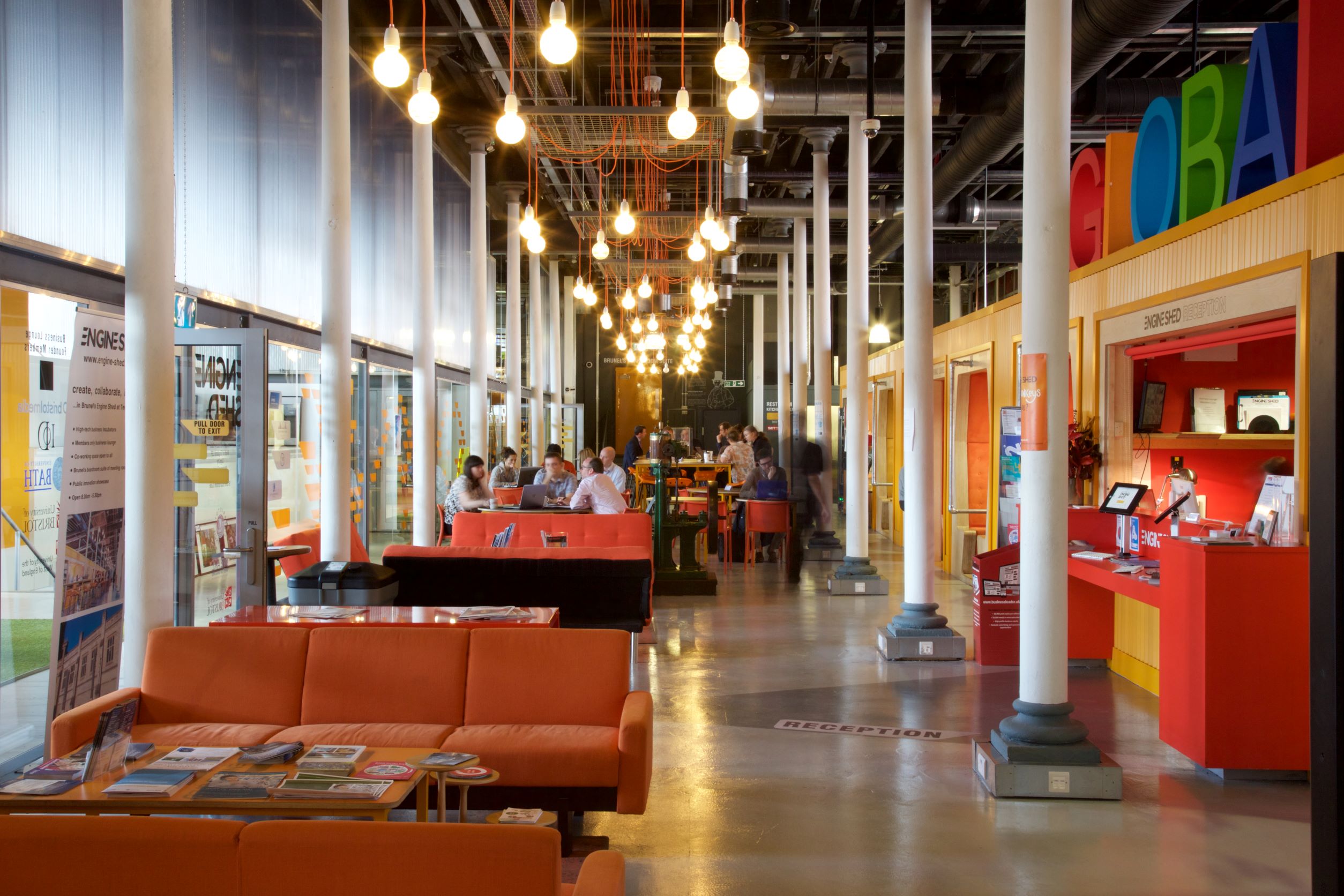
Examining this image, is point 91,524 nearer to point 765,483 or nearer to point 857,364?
point 857,364

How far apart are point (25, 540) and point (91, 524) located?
0.44m

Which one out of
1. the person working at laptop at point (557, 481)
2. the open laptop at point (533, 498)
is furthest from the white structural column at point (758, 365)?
the open laptop at point (533, 498)

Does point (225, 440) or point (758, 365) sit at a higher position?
point (758, 365)

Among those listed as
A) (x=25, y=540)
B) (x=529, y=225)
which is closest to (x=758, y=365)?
(x=529, y=225)

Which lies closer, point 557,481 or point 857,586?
point 857,586

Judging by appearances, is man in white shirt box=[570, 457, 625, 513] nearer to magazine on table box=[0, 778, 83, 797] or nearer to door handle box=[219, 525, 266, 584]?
door handle box=[219, 525, 266, 584]

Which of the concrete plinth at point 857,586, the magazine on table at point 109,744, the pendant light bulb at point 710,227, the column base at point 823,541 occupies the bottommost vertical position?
the concrete plinth at point 857,586

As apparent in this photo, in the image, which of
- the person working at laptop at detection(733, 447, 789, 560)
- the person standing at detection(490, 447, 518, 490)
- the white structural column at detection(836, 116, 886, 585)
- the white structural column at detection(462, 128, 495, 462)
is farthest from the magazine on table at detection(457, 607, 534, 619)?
the white structural column at detection(462, 128, 495, 462)

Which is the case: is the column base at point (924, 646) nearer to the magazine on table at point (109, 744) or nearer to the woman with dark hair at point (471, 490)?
the woman with dark hair at point (471, 490)

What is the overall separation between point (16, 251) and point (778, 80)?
26.9ft

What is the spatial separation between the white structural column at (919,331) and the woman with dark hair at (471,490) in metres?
4.44

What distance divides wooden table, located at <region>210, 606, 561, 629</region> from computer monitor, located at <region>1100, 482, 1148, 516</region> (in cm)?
403

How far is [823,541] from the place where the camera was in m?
13.9

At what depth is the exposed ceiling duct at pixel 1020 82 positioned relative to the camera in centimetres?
746
